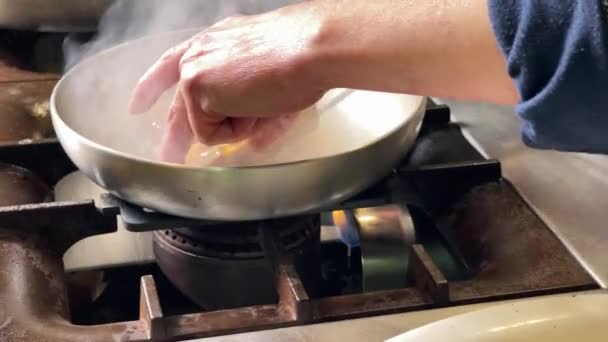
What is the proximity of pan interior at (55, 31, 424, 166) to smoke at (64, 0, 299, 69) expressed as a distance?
0.37ft

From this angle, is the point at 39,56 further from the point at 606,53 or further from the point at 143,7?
the point at 606,53

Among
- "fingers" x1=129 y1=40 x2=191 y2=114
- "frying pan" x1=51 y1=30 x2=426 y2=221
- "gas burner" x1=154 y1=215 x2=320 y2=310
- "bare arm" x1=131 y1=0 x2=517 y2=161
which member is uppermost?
"bare arm" x1=131 y1=0 x2=517 y2=161

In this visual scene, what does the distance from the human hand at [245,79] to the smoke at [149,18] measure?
0.26 metres

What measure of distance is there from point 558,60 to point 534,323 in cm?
15

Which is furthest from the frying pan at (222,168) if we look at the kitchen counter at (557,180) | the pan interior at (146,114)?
the kitchen counter at (557,180)

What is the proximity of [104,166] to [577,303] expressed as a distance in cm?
32

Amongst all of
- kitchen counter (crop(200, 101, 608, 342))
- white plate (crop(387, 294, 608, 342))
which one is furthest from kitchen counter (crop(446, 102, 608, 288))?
white plate (crop(387, 294, 608, 342))

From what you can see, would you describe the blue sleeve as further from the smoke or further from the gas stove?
the smoke

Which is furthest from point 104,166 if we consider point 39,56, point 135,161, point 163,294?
point 39,56

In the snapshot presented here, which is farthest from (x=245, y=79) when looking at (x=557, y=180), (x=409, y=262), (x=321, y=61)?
(x=557, y=180)

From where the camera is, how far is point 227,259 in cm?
62

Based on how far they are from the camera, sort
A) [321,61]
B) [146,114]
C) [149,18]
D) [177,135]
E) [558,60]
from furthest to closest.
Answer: [149,18]
[146,114]
[177,135]
[321,61]
[558,60]

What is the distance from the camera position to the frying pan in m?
0.54

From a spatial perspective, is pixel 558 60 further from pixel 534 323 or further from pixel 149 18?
pixel 149 18
